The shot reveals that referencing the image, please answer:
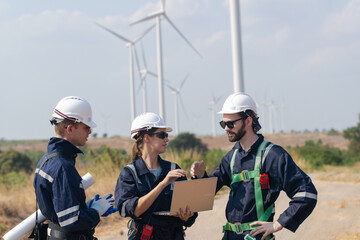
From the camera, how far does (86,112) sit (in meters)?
3.74

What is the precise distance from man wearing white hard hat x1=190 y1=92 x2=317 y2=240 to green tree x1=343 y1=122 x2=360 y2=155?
3425cm

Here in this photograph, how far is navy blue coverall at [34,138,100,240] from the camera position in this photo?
10.5 ft

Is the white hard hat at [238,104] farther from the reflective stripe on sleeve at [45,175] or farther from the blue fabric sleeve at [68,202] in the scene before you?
the reflective stripe on sleeve at [45,175]

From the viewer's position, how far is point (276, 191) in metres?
3.75

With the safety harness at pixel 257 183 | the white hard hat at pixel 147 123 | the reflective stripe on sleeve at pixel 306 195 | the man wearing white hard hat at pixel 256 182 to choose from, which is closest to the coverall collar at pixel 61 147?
the white hard hat at pixel 147 123

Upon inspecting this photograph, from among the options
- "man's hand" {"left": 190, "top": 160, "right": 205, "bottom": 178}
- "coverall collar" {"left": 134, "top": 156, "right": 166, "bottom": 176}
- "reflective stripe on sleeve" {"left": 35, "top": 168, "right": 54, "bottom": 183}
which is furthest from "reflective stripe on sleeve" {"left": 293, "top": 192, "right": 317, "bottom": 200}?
"reflective stripe on sleeve" {"left": 35, "top": 168, "right": 54, "bottom": 183}

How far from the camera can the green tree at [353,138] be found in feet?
Answer: 119

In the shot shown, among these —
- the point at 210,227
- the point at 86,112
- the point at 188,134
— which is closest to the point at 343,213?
the point at 210,227

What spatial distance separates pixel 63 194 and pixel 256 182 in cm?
159

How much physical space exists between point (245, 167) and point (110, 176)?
9.72m

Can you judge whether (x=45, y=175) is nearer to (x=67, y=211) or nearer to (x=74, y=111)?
(x=67, y=211)

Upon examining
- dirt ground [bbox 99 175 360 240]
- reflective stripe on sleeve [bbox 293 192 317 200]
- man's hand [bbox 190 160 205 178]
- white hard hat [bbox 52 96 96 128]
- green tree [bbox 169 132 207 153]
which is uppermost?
white hard hat [bbox 52 96 96 128]

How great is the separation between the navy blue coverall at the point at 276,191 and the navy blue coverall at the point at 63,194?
1.24 m

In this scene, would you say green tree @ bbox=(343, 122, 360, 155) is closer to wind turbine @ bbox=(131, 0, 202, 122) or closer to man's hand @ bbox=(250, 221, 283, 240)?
wind turbine @ bbox=(131, 0, 202, 122)
